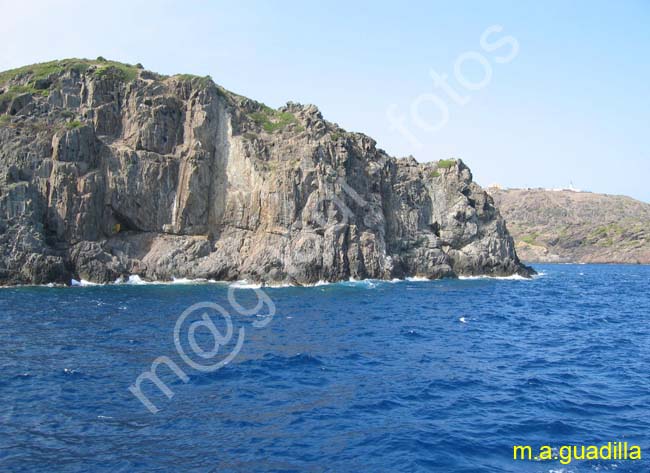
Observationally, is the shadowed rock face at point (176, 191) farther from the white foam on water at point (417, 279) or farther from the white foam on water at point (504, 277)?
the white foam on water at point (504, 277)

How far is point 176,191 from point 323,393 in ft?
211

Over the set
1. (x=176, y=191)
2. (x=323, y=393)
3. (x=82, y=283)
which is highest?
(x=176, y=191)

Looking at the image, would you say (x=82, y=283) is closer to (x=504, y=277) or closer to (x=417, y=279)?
(x=417, y=279)

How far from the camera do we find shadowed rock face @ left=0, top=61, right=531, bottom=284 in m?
72.4

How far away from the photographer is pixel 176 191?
267ft

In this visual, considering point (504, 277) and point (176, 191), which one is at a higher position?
point (176, 191)

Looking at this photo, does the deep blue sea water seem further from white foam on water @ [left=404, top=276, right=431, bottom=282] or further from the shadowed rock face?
white foam on water @ [left=404, top=276, right=431, bottom=282]

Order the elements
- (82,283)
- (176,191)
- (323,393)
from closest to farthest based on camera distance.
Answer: (323,393), (82,283), (176,191)

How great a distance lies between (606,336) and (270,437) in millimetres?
29017

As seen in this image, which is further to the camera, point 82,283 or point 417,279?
point 417,279

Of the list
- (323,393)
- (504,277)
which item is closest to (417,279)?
(504,277)

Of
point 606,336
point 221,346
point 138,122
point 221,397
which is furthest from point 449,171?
point 221,397

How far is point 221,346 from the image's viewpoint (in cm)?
3234

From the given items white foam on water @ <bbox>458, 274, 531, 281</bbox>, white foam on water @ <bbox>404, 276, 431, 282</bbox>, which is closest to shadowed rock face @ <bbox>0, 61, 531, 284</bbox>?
white foam on water @ <bbox>404, 276, 431, 282</bbox>
